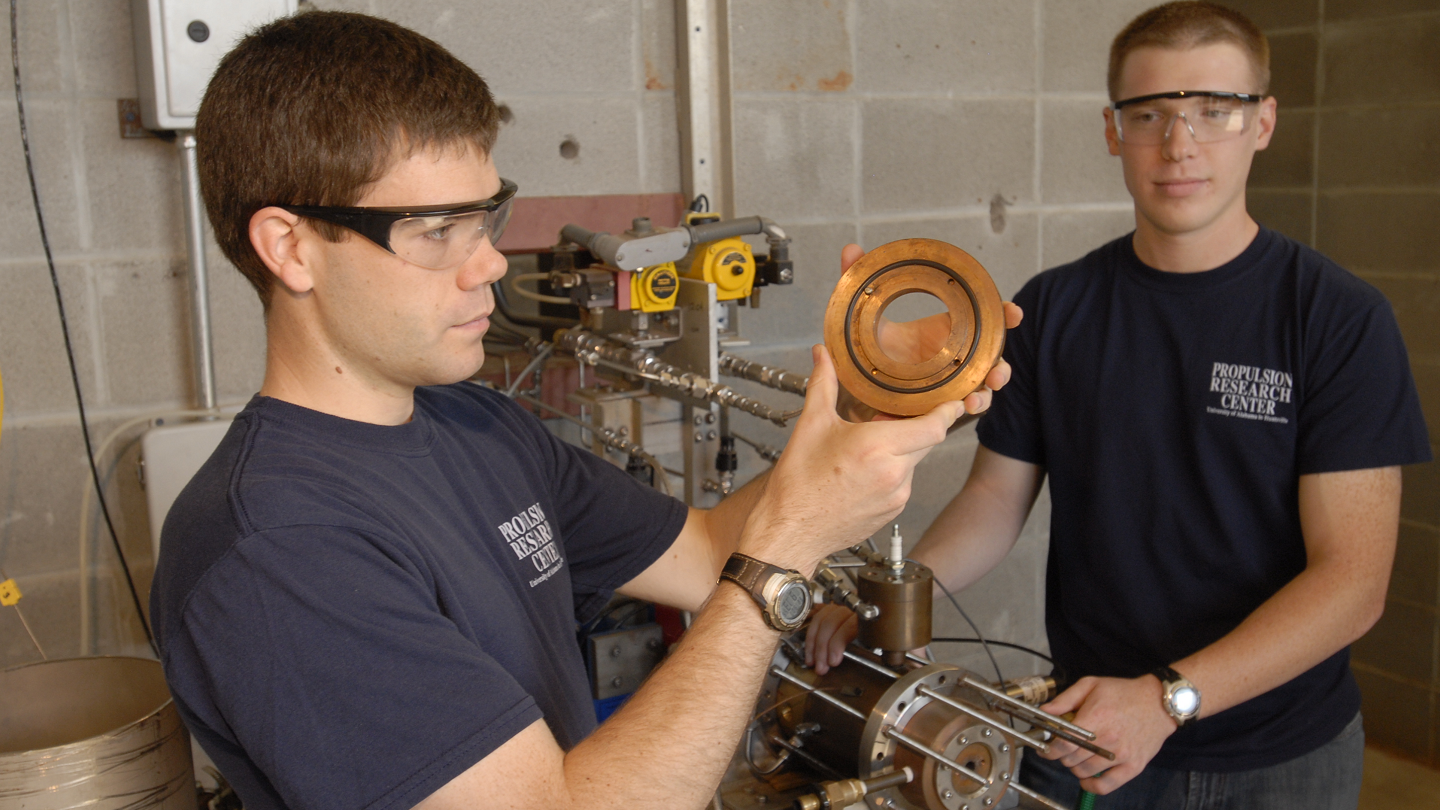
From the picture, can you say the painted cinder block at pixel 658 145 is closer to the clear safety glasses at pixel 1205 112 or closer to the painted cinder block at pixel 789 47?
the painted cinder block at pixel 789 47

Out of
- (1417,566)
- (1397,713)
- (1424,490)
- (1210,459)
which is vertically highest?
(1210,459)

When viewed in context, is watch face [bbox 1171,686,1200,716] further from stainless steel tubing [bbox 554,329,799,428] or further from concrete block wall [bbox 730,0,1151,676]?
concrete block wall [bbox 730,0,1151,676]

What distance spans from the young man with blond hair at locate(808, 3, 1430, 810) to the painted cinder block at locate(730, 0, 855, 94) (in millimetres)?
825

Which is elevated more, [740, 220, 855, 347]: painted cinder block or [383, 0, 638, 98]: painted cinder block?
[383, 0, 638, 98]: painted cinder block

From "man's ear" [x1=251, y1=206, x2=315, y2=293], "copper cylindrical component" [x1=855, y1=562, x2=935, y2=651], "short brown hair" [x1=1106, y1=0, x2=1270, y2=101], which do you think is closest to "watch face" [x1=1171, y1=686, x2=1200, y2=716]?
"copper cylindrical component" [x1=855, y1=562, x2=935, y2=651]

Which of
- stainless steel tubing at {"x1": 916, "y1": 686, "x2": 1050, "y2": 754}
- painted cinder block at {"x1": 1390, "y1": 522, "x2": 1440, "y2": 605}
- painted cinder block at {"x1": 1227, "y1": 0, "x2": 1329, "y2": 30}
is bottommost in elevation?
painted cinder block at {"x1": 1390, "y1": 522, "x2": 1440, "y2": 605}

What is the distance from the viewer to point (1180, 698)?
143 centimetres

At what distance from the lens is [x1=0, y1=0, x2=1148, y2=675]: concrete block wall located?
1.86 meters

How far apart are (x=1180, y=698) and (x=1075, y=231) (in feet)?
5.43

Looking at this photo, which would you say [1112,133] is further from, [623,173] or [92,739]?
[92,739]

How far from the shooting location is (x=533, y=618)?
1.15 metres

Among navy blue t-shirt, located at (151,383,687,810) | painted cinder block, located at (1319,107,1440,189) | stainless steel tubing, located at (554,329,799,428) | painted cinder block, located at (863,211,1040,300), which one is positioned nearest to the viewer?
navy blue t-shirt, located at (151,383,687,810)

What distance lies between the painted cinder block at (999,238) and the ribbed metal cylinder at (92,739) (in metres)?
1.74

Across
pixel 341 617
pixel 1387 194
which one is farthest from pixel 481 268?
pixel 1387 194
